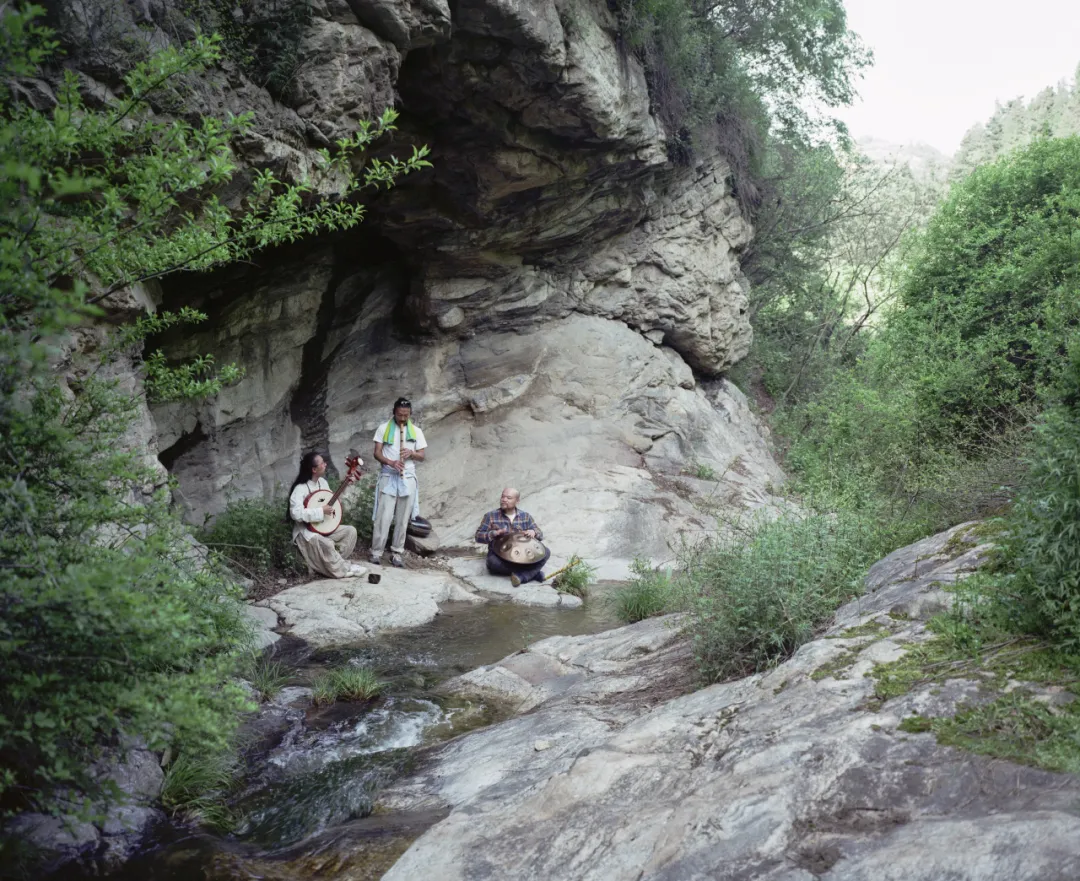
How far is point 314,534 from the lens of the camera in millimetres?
9320

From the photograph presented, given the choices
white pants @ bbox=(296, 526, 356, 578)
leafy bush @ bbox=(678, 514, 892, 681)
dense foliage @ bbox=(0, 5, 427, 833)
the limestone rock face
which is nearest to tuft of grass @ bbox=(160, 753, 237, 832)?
dense foliage @ bbox=(0, 5, 427, 833)

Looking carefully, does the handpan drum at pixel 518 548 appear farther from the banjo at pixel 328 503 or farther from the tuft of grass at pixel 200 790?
the tuft of grass at pixel 200 790

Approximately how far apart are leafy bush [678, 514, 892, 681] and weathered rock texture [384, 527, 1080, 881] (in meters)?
0.20

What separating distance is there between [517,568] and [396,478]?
202cm

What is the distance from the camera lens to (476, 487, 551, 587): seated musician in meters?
10.1

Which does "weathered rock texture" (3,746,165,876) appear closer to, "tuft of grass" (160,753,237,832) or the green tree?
"tuft of grass" (160,753,237,832)

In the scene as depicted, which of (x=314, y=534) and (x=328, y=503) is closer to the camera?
(x=314, y=534)

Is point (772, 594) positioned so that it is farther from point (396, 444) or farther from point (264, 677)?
point (396, 444)

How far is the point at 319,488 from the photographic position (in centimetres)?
962

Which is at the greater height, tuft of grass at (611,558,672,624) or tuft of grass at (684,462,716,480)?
tuft of grass at (684,462,716,480)

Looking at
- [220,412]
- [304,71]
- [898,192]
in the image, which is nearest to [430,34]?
[304,71]

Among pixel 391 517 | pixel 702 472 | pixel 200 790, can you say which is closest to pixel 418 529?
pixel 391 517

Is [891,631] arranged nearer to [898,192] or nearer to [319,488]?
[319,488]

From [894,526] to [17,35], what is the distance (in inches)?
247
